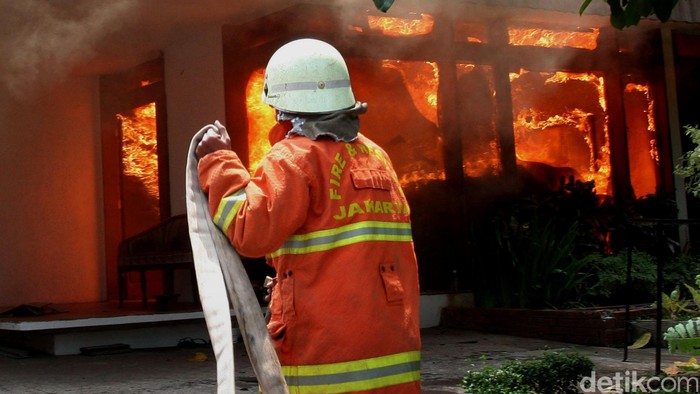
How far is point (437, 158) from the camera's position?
31.0 feet

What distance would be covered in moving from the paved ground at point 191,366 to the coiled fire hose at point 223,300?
2.92 m

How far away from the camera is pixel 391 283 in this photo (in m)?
2.77

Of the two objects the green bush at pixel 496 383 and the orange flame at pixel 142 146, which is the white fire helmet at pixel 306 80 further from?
the orange flame at pixel 142 146

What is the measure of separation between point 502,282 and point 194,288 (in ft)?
9.23

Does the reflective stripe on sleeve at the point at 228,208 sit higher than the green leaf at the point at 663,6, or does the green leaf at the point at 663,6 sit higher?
the green leaf at the point at 663,6

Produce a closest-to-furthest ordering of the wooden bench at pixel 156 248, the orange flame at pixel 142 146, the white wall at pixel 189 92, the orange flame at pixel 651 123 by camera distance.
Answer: the wooden bench at pixel 156 248 → the white wall at pixel 189 92 → the orange flame at pixel 142 146 → the orange flame at pixel 651 123

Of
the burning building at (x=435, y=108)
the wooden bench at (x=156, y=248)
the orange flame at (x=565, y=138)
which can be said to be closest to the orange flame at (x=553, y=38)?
the burning building at (x=435, y=108)

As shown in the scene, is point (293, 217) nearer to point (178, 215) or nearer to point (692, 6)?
point (178, 215)

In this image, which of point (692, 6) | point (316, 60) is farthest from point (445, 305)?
point (316, 60)

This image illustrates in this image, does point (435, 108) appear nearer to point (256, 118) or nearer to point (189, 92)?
point (256, 118)

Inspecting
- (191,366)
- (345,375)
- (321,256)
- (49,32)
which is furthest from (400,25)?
(345,375)

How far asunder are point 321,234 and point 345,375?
1.31 feet

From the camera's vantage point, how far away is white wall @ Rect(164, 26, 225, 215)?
8945 mm

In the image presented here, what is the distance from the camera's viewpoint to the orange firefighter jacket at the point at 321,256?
2666 mm
